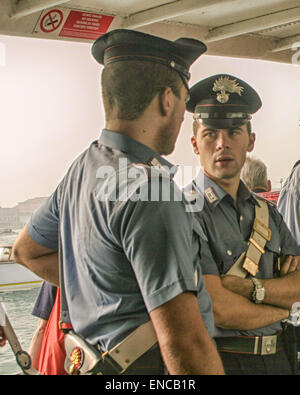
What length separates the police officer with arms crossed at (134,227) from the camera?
126 cm

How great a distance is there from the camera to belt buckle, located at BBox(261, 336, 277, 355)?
6.52 feet

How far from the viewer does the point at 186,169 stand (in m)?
2.66

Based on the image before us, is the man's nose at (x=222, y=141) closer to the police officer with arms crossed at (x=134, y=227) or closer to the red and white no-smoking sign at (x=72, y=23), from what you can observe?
the police officer with arms crossed at (x=134, y=227)

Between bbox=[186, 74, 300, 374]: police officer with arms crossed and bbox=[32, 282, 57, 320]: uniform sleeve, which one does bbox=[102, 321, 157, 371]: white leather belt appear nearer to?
bbox=[186, 74, 300, 374]: police officer with arms crossed

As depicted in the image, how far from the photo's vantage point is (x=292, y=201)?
8.89 ft

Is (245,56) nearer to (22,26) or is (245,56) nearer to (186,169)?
(186,169)

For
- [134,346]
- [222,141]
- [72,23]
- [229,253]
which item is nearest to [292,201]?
[222,141]

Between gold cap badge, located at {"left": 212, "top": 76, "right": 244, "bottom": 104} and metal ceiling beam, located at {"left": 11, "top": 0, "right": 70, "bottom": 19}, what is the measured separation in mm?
655

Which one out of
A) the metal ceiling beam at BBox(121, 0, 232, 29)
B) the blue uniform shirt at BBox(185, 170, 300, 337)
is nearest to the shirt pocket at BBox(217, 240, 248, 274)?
the blue uniform shirt at BBox(185, 170, 300, 337)

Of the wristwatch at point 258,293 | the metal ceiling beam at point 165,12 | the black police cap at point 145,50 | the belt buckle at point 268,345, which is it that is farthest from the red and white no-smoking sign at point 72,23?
the belt buckle at point 268,345
